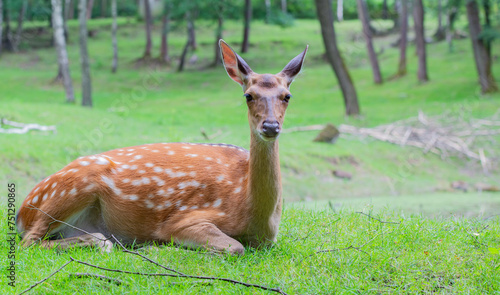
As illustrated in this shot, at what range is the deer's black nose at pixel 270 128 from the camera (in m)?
4.02

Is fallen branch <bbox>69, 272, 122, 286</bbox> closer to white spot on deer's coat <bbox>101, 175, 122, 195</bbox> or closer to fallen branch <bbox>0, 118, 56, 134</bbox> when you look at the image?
white spot on deer's coat <bbox>101, 175, 122, 195</bbox>

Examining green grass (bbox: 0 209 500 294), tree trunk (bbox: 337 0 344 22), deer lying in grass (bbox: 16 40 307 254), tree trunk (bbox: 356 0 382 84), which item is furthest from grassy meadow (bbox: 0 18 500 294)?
tree trunk (bbox: 337 0 344 22)

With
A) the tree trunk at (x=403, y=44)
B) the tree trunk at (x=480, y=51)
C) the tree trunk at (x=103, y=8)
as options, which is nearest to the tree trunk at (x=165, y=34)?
the tree trunk at (x=403, y=44)

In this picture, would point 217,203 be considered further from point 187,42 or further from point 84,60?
point 187,42

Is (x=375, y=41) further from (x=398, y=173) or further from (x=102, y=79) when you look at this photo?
(x=398, y=173)

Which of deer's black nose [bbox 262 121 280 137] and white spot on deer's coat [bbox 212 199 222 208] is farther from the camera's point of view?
white spot on deer's coat [bbox 212 199 222 208]

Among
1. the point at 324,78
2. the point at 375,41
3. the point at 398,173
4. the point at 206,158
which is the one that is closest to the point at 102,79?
the point at 324,78

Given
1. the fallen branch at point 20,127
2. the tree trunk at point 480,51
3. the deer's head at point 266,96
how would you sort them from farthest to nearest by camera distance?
the tree trunk at point 480,51
the fallen branch at point 20,127
the deer's head at point 266,96

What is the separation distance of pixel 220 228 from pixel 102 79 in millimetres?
29872

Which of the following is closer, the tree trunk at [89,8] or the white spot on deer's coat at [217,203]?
the white spot on deer's coat at [217,203]

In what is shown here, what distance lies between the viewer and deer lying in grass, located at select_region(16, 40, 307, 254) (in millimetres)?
4477

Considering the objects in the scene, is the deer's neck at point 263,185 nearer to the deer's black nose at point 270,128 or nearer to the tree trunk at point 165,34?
the deer's black nose at point 270,128

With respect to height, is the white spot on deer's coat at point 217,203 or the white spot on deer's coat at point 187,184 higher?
the white spot on deer's coat at point 187,184

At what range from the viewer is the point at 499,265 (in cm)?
410
